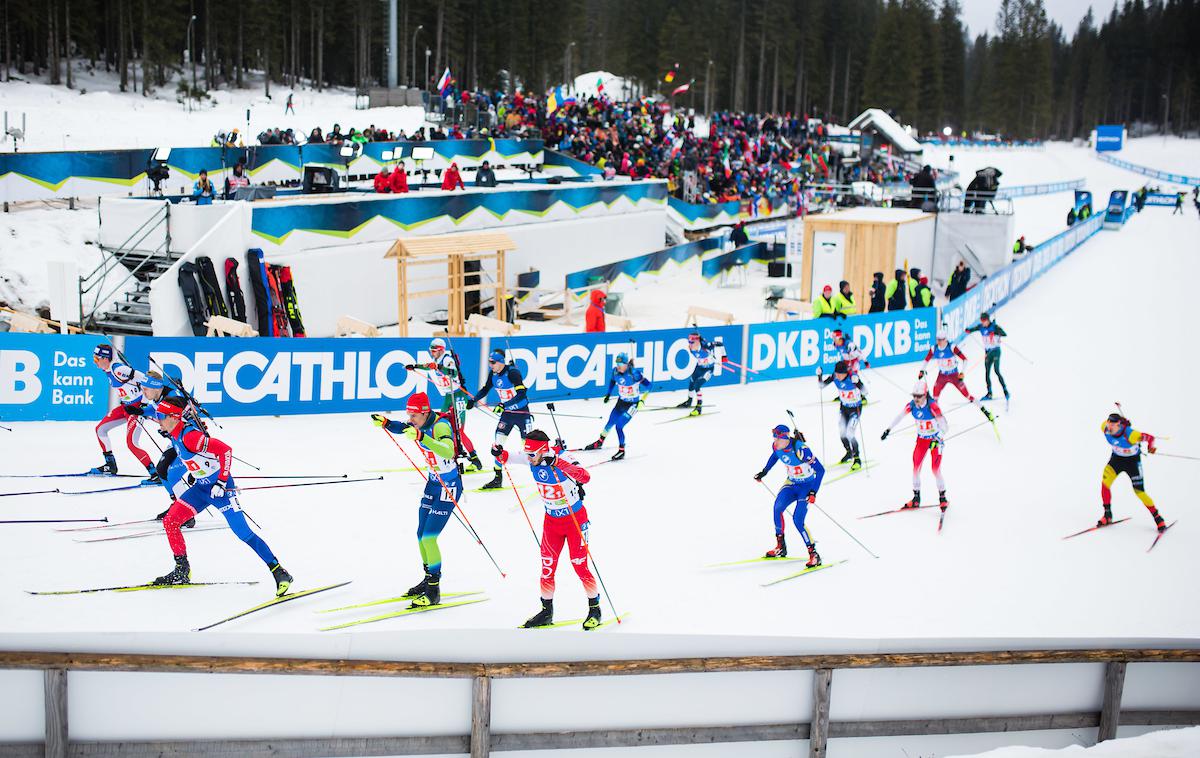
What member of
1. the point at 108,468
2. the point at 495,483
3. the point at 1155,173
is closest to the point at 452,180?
the point at 495,483

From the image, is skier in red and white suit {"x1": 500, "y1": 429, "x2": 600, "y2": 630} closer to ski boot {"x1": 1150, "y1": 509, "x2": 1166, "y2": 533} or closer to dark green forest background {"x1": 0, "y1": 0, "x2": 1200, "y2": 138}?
ski boot {"x1": 1150, "y1": 509, "x2": 1166, "y2": 533}

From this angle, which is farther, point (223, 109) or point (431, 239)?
point (223, 109)

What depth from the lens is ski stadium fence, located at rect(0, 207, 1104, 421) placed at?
50.8ft

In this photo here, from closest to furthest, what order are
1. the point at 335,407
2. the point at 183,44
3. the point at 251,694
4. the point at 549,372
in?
the point at 251,694, the point at 335,407, the point at 549,372, the point at 183,44

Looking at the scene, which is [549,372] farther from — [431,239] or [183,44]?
[183,44]

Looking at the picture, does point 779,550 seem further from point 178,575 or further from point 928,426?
point 178,575

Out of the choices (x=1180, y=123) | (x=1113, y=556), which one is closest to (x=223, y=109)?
(x=1113, y=556)

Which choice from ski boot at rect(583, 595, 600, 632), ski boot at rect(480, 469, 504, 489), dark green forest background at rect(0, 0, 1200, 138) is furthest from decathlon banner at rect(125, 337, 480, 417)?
dark green forest background at rect(0, 0, 1200, 138)

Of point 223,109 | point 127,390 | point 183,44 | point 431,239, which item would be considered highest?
point 183,44

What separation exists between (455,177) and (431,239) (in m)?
5.28

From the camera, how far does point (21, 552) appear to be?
1092 cm

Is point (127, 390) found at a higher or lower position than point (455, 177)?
lower

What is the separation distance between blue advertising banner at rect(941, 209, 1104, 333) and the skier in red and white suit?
1657cm

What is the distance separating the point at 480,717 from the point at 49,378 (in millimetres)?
10931
